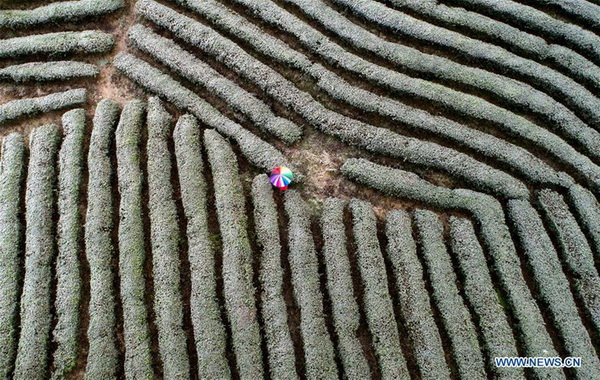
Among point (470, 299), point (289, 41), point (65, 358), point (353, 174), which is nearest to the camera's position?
point (65, 358)

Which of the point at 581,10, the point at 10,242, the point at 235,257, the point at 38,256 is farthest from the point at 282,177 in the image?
the point at 581,10

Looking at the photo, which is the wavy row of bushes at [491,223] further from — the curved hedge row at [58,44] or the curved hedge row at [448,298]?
the curved hedge row at [58,44]

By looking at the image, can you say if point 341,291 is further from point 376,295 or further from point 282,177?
point 282,177

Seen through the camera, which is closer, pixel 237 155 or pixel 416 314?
pixel 416 314

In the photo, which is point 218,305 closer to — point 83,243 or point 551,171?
point 83,243

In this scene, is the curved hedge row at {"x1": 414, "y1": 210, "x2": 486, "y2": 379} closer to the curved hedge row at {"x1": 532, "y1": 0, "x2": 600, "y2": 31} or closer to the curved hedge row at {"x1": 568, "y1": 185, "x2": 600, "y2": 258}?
the curved hedge row at {"x1": 568, "y1": 185, "x2": 600, "y2": 258}

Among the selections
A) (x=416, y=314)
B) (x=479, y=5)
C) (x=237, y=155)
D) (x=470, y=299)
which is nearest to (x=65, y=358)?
(x=237, y=155)
